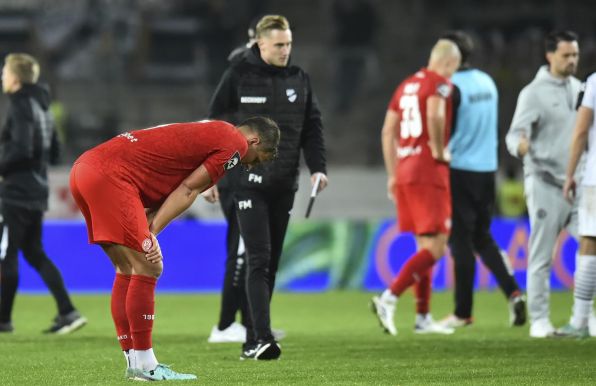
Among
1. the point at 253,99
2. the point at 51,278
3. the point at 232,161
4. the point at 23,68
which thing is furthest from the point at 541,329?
the point at 23,68

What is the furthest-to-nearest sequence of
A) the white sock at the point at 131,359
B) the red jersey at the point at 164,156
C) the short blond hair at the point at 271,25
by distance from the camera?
the short blond hair at the point at 271,25 → the white sock at the point at 131,359 → the red jersey at the point at 164,156

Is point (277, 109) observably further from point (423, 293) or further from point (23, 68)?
point (23, 68)

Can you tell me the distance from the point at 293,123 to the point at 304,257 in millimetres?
7252

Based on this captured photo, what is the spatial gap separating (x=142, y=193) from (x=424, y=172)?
332 centimetres

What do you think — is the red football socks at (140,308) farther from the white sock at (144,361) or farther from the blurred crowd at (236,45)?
the blurred crowd at (236,45)

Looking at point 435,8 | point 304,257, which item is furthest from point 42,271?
point 435,8

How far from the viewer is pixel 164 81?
24.0 m

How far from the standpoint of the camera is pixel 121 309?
666cm

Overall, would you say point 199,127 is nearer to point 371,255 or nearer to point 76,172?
point 76,172

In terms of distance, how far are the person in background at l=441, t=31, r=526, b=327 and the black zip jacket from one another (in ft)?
7.12

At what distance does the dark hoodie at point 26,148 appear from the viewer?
9.74 meters

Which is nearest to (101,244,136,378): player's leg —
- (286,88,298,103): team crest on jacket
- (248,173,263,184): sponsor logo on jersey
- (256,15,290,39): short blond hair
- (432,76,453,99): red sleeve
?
(248,173,263,184): sponsor logo on jersey

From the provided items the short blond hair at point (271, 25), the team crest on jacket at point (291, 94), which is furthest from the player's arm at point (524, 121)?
the short blond hair at point (271, 25)

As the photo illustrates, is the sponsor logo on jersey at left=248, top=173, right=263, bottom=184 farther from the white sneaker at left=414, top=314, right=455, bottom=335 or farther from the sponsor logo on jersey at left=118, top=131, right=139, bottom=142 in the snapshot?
the white sneaker at left=414, top=314, right=455, bottom=335
